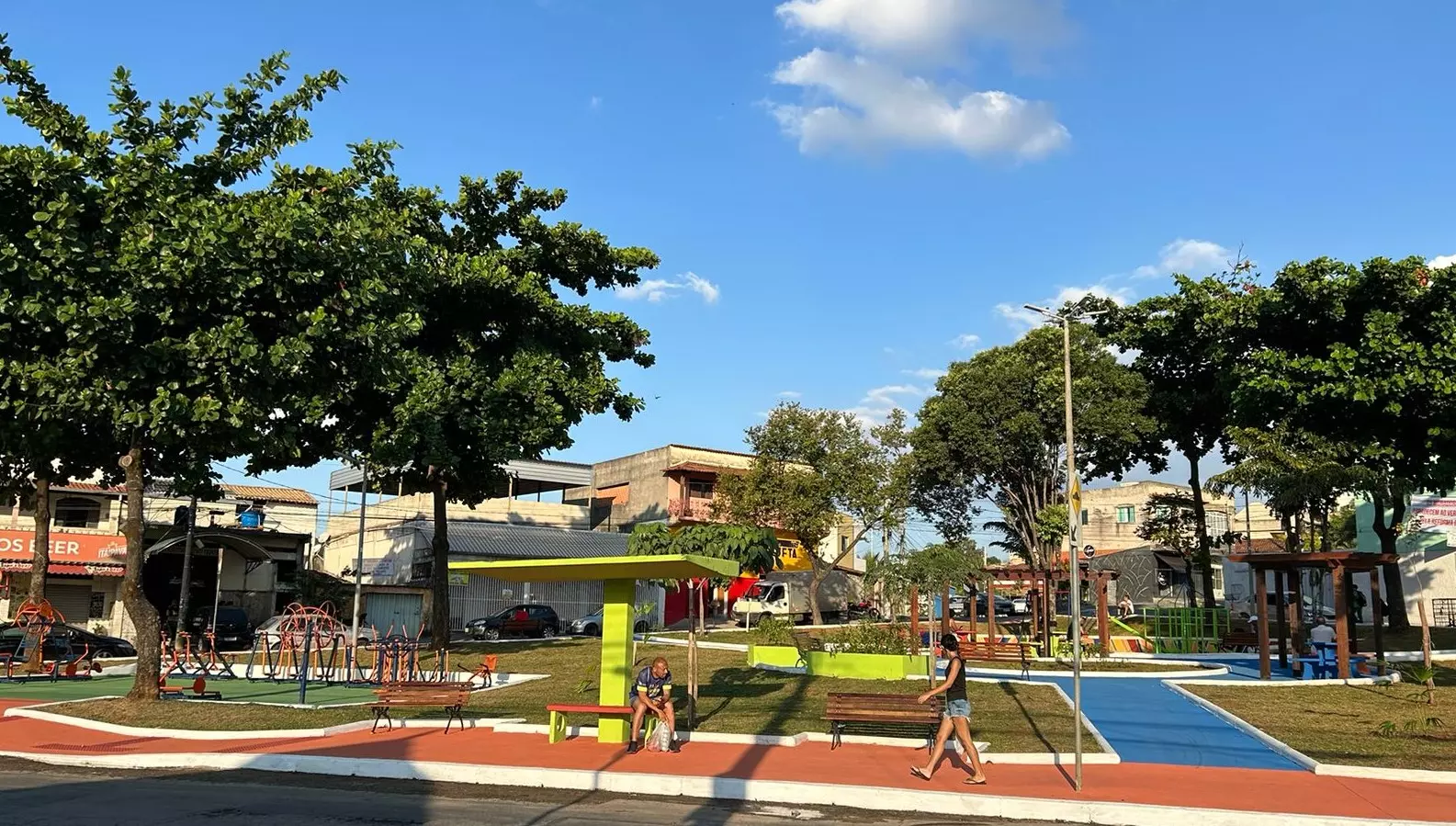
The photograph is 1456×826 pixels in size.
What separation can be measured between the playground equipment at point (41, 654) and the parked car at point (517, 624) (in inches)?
531

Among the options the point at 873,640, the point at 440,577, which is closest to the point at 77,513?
the point at 440,577

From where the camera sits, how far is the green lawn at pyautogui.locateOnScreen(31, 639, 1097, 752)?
15.8 m

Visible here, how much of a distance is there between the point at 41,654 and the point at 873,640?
21.9 metres

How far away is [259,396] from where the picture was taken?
17469mm

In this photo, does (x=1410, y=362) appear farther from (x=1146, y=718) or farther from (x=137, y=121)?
(x=137, y=121)

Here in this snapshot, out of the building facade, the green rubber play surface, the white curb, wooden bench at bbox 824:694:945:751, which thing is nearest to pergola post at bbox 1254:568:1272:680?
wooden bench at bbox 824:694:945:751

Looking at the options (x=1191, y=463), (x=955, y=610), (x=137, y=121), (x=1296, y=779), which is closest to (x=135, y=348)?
(x=137, y=121)

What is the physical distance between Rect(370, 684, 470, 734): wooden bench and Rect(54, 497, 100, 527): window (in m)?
30.2

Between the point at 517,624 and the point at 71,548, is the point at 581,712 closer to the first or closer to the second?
the point at 517,624

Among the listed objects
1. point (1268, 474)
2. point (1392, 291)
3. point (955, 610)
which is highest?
point (1392, 291)

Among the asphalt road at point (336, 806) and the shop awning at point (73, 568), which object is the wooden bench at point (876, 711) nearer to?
the asphalt road at point (336, 806)

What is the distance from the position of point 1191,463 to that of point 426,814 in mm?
36566

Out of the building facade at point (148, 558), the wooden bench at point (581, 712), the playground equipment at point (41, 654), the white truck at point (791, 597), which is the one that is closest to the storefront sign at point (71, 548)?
the building facade at point (148, 558)

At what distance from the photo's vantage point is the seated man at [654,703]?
14.1 metres
